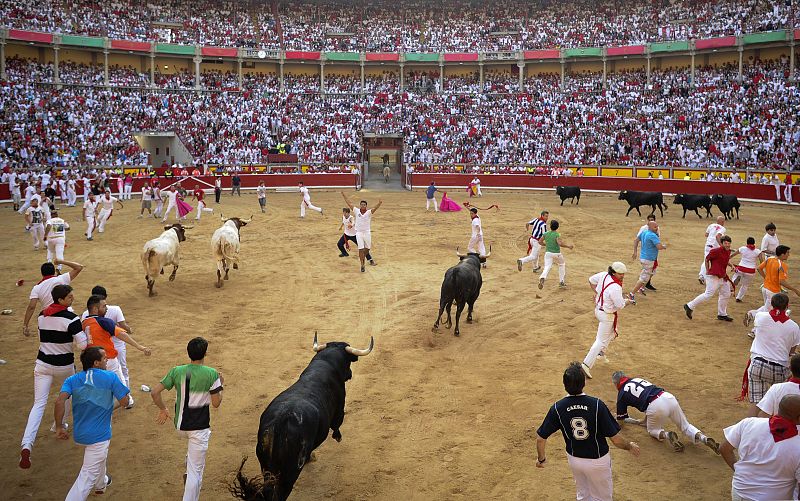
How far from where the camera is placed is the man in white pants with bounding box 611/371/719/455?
7.27 m

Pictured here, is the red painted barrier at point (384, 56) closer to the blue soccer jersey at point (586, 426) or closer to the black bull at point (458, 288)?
the black bull at point (458, 288)

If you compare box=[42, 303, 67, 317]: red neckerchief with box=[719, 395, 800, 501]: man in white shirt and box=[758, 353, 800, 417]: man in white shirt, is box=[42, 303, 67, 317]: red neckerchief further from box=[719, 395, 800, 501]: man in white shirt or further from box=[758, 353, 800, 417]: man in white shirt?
box=[758, 353, 800, 417]: man in white shirt

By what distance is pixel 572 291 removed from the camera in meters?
14.6

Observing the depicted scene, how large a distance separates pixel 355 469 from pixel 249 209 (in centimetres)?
2402

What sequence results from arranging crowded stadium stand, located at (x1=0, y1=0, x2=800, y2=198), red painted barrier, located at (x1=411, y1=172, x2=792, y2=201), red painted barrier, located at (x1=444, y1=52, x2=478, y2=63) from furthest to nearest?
red painted barrier, located at (x1=444, y1=52, x2=478, y2=63), crowded stadium stand, located at (x1=0, y1=0, x2=800, y2=198), red painted barrier, located at (x1=411, y1=172, x2=792, y2=201)

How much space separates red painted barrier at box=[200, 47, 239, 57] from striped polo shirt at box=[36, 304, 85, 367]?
48110 millimetres

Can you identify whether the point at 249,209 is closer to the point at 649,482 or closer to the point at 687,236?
the point at 687,236

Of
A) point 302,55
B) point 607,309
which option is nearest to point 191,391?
point 607,309

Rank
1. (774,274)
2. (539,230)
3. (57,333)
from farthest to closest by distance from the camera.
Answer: (539,230)
(774,274)
(57,333)

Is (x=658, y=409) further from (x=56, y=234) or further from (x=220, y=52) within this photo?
(x=220, y=52)

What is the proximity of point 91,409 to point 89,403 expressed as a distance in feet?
0.18

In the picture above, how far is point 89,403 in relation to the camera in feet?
18.9

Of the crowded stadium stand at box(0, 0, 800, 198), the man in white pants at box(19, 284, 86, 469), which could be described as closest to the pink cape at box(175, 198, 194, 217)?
the crowded stadium stand at box(0, 0, 800, 198)

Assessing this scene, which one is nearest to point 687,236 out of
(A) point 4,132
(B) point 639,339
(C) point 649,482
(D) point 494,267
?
(D) point 494,267
